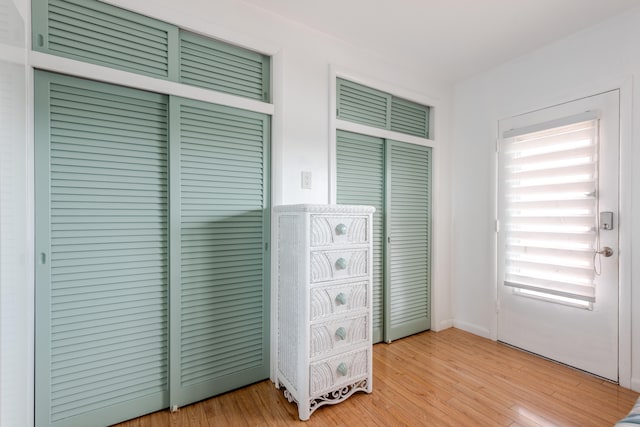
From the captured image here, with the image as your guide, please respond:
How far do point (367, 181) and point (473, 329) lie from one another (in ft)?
5.84

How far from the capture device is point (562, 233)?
2.21 meters

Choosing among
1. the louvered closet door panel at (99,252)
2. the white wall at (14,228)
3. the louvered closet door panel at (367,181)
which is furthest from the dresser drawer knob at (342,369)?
the white wall at (14,228)

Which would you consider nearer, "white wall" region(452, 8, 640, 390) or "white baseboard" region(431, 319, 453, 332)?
"white wall" region(452, 8, 640, 390)

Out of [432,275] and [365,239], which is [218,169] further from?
[432,275]

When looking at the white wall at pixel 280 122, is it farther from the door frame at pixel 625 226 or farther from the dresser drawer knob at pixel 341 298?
the door frame at pixel 625 226

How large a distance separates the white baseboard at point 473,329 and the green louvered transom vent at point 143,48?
8.95 feet

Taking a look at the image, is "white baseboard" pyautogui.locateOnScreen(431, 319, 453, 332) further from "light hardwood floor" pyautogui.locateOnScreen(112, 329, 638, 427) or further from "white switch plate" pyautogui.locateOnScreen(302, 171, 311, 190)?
"white switch plate" pyautogui.locateOnScreen(302, 171, 311, 190)

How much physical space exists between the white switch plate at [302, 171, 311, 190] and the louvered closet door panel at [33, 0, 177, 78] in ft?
3.32

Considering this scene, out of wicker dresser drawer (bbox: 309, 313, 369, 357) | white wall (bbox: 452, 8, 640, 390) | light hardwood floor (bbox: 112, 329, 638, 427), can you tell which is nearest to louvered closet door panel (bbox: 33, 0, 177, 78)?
wicker dresser drawer (bbox: 309, 313, 369, 357)

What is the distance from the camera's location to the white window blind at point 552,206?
210 cm

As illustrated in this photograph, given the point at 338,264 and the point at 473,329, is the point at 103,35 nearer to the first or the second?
the point at 338,264

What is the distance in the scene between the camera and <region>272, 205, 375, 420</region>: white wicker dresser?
5.41 ft

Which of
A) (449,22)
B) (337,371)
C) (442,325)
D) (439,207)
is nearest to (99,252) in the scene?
(337,371)

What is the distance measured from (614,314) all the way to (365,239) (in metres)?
1.77
